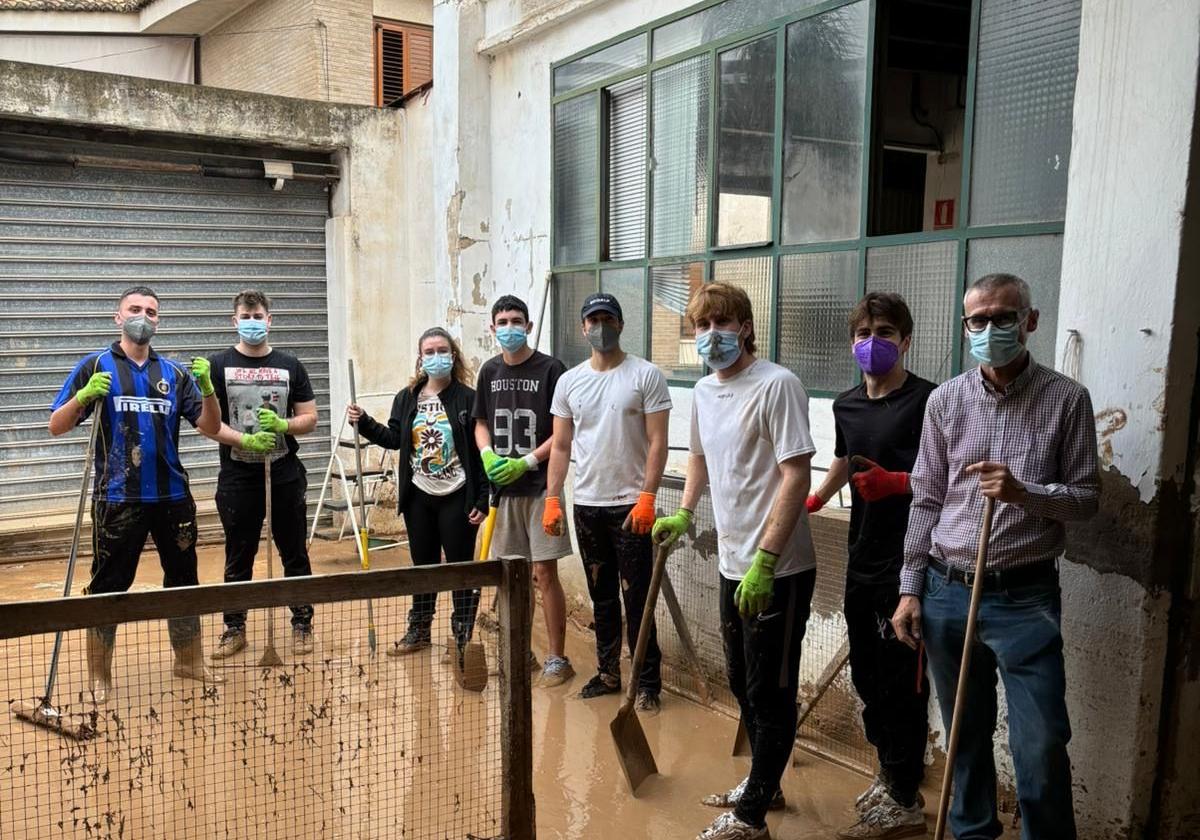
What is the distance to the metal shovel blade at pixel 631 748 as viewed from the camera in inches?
161

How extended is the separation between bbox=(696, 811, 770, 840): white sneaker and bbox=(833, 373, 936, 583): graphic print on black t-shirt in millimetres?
956

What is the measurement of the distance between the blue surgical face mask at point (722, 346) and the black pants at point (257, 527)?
276cm

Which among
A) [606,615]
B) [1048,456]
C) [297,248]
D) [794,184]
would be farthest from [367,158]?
[1048,456]

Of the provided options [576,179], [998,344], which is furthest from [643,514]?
[576,179]

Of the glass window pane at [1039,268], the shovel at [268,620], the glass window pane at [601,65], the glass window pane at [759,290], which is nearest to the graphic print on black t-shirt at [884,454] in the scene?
the glass window pane at [1039,268]

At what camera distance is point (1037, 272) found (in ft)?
13.2

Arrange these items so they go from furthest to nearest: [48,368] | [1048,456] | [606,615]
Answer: [48,368] < [606,615] < [1048,456]

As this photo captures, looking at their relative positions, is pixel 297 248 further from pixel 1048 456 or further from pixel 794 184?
pixel 1048 456

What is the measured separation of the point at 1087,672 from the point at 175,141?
315 inches

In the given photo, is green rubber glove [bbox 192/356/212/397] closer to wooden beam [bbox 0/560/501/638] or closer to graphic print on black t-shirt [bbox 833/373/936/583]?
wooden beam [bbox 0/560/501/638]

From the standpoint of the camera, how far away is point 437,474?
533 cm

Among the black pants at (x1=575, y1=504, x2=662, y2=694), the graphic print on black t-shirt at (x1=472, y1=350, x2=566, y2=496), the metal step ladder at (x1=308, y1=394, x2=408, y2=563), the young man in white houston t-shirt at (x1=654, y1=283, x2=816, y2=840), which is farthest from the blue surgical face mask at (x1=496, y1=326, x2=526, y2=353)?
the metal step ladder at (x1=308, y1=394, x2=408, y2=563)

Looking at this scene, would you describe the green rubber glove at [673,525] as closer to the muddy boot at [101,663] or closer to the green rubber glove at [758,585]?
the green rubber glove at [758,585]

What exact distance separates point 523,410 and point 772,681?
218cm
